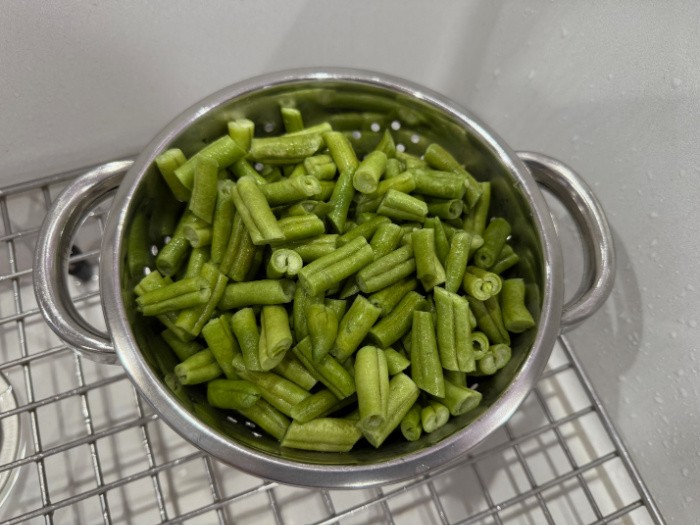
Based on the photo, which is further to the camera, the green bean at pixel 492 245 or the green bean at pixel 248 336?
the green bean at pixel 492 245

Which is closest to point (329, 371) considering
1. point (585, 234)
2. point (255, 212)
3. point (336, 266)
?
point (336, 266)

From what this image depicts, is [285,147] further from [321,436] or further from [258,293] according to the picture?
[321,436]

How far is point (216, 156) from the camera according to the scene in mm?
927

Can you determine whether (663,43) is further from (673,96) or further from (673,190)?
(673,190)

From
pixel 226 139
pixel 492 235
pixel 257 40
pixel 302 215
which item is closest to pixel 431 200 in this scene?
pixel 492 235

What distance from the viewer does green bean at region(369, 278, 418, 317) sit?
91 centimetres

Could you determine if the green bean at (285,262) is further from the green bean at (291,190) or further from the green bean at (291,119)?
the green bean at (291,119)

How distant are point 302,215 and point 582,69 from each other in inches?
25.0

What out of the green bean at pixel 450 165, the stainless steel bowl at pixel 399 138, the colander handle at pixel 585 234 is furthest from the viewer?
the green bean at pixel 450 165

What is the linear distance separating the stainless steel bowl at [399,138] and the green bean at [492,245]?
27 millimetres

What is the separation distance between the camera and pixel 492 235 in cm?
98

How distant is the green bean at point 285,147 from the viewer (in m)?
0.98

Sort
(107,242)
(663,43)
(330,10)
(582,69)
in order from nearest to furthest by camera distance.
→ 1. (107,242)
2. (663,43)
3. (582,69)
4. (330,10)

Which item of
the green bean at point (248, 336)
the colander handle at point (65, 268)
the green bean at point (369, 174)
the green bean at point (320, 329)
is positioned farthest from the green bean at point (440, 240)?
the colander handle at point (65, 268)
